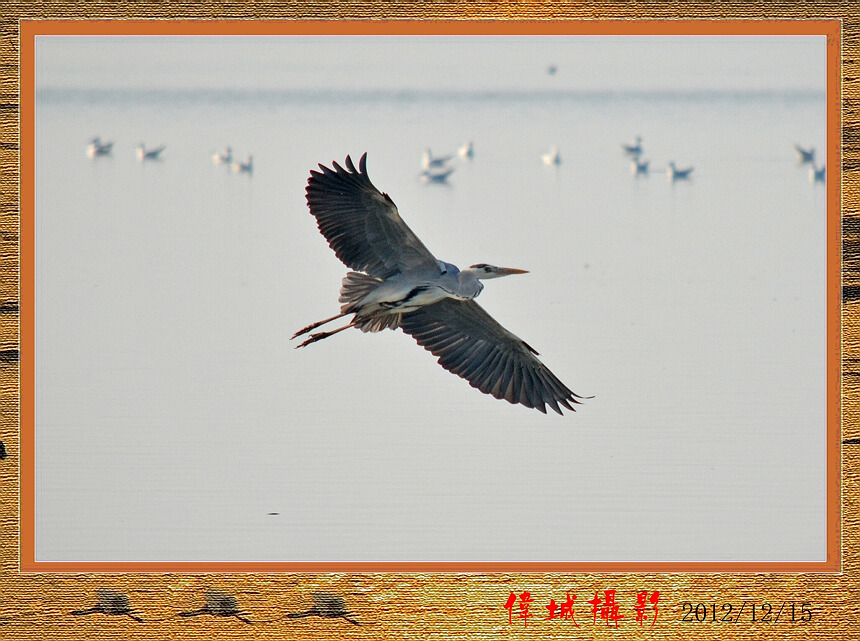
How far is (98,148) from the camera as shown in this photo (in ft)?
29.5

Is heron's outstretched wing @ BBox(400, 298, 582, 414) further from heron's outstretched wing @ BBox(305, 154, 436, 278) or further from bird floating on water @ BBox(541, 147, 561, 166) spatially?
bird floating on water @ BBox(541, 147, 561, 166)

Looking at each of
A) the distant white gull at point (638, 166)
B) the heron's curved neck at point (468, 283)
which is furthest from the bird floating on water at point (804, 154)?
the heron's curved neck at point (468, 283)

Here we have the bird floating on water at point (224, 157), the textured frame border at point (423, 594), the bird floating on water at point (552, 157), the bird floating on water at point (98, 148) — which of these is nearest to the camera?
the textured frame border at point (423, 594)

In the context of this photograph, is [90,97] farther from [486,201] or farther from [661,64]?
[486,201]

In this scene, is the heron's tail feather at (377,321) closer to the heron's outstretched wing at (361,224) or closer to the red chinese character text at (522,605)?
the heron's outstretched wing at (361,224)

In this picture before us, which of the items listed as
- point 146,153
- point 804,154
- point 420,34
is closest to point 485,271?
point 420,34

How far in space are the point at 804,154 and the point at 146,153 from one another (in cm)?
473

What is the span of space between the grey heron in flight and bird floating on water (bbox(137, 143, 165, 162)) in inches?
186

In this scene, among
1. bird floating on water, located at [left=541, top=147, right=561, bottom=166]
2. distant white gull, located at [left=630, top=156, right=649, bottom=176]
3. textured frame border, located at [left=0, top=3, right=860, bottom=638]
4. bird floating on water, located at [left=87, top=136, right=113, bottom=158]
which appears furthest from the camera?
bird floating on water, located at [left=541, top=147, right=561, bottom=166]

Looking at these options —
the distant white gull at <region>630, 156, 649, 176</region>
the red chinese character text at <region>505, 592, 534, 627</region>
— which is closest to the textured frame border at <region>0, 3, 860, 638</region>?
the red chinese character text at <region>505, 592, 534, 627</region>

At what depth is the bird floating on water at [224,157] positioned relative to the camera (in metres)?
9.53

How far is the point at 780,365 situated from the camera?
6.02m

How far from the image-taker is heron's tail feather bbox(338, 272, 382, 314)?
17.0 feet

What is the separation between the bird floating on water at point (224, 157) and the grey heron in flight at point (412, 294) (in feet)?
14.6
